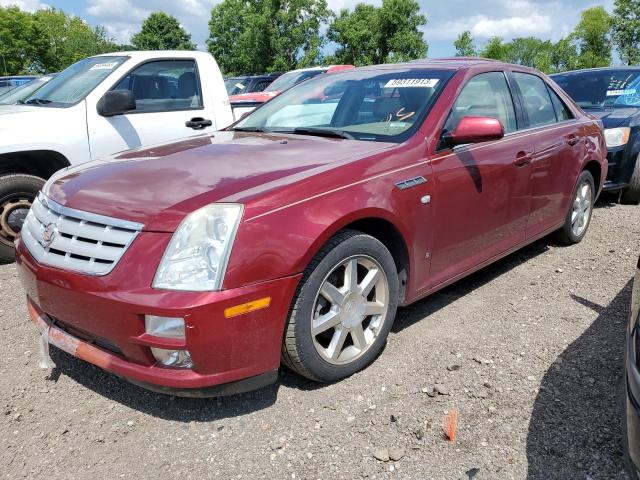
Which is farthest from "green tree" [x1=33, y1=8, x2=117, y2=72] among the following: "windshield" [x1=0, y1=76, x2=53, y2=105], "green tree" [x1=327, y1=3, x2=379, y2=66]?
"windshield" [x1=0, y1=76, x2=53, y2=105]

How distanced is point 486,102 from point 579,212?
1890 mm

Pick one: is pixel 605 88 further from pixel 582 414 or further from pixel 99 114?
pixel 99 114

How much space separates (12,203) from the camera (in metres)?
4.71

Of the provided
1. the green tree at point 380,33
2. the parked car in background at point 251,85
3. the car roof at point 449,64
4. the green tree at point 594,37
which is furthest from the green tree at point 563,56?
the car roof at point 449,64

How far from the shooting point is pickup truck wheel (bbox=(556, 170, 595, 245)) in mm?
4777

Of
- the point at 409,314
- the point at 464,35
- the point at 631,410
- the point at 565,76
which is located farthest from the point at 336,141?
the point at 464,35

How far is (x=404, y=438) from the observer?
2.42 meters

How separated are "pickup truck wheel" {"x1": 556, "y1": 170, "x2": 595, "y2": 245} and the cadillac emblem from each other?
13.2 ft

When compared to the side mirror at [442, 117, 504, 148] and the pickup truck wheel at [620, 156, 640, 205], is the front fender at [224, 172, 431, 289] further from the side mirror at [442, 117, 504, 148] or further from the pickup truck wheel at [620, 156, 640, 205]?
the pickup truck wheel at [620, 156, 640, 205]

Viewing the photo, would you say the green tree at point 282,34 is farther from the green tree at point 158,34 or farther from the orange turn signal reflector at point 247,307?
the orange turn signal reflector at point 247,307

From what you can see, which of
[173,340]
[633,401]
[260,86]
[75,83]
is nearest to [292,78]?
[260,86]

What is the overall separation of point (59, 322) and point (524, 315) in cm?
279

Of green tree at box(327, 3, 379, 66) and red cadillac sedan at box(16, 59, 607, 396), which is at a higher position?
green tree at box(327, 3, 379, 66)

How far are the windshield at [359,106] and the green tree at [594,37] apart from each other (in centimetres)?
3903
